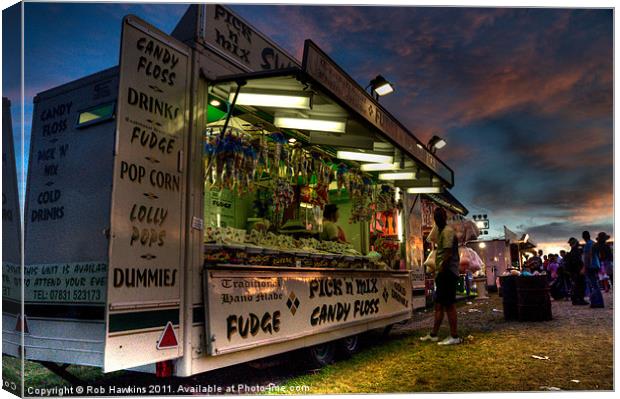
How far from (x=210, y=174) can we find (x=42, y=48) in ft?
5.46

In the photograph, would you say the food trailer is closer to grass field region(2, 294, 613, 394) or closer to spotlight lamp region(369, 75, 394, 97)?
grass field region(2, 294, 613, 394)

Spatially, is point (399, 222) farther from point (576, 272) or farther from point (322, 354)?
point (576, 272)

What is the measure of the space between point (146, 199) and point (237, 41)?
1.87m

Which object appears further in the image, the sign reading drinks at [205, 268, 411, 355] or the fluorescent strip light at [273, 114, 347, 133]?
the fluorescent strip light at [273, 114, 347, 133]

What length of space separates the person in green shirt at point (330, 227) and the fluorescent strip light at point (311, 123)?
228cm

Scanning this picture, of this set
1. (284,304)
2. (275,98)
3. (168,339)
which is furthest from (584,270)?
(168,339)

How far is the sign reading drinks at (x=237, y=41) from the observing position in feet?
14.4

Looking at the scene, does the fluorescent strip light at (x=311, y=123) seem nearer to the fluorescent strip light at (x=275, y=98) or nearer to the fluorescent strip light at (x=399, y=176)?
the fluorescent strip light at (x=275, y=98)

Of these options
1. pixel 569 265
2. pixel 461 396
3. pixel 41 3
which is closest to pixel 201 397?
pixel 461 396

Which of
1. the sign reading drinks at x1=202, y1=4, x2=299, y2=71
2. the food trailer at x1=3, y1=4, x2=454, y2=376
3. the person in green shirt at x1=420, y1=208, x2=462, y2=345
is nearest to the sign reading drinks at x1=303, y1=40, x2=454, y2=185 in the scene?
the food trailer at x1=3, y1=4, x2=454, y2=376

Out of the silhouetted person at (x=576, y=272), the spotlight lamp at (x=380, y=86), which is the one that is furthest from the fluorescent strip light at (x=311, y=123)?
the silhouetted person at (x=576, y=272)

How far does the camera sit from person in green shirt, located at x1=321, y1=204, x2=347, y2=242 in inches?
300

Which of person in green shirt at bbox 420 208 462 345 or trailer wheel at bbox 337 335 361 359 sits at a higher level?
person in green shirt at bbox 420 208 462 345

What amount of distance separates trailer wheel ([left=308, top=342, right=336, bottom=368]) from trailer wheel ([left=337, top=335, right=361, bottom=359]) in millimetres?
165
